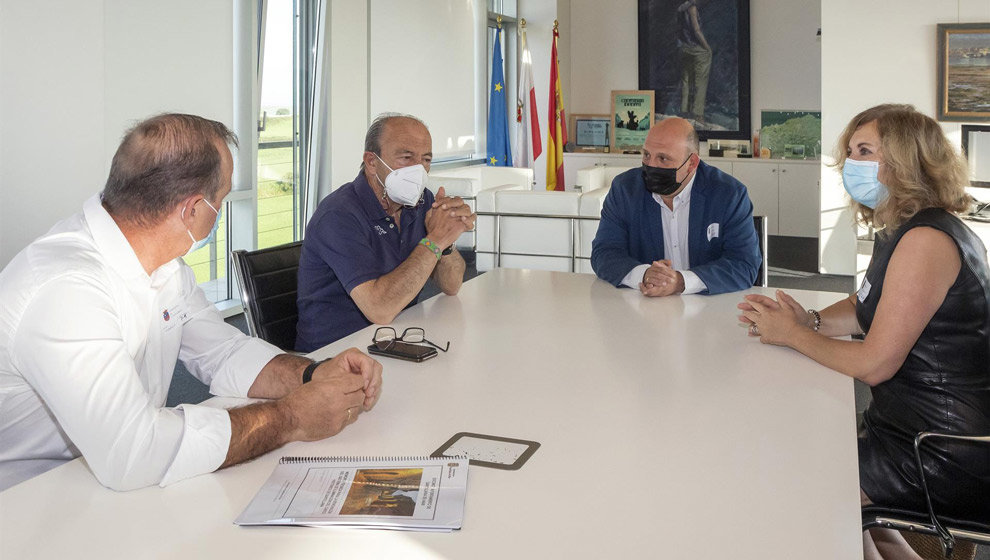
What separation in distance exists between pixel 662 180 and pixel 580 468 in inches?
83.9

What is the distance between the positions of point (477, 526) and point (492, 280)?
2.16 m

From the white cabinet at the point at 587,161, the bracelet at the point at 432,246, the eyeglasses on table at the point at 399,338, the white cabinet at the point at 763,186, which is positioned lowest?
the eyeglasses on table at the point at 399,338

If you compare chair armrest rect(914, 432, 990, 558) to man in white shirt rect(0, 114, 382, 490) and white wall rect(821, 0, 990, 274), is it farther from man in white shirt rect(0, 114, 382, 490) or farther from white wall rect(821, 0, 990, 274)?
white wall rect(821, 0, 990, 274)

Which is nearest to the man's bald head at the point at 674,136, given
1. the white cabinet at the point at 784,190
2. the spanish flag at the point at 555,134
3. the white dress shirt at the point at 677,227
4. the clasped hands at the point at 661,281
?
the white dress shirt at the point at 677,227

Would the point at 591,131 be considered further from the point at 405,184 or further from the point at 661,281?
the point at 405,184

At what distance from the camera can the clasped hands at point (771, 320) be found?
235 cm

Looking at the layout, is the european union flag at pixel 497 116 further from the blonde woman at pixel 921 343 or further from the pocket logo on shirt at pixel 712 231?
the blonde woman at pixel 921 343

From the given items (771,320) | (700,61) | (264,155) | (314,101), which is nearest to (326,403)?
(771,320)

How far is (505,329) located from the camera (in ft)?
8.59

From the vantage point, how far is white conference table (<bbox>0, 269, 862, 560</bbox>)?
1.27 meters

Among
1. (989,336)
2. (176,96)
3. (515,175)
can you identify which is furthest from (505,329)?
(515,175)

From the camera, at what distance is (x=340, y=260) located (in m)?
2.79

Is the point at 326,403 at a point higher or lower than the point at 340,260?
lower

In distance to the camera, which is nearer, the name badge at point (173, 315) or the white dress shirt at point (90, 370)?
the white dress shirt at point (90, 370)
